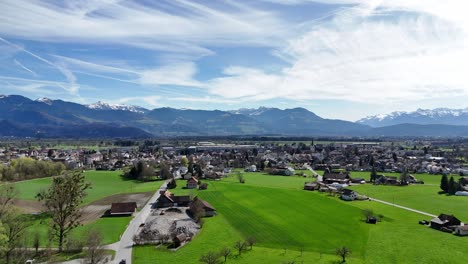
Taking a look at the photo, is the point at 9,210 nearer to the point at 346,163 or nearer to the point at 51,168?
the point at 51,168

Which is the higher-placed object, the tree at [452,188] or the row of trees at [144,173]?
the tree at [452,188]

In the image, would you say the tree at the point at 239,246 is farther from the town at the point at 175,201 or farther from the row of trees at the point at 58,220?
the row of trees at the point at 58,220

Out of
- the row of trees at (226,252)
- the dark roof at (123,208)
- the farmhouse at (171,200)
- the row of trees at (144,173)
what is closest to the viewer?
the row of trees at (226,252)

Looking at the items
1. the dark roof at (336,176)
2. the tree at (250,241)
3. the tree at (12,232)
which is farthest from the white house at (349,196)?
the tree at (12,232)

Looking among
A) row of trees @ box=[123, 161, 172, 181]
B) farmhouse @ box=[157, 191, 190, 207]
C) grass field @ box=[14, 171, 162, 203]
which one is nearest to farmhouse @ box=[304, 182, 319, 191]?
farmhouse @ box=[157, 191, 190, 207]

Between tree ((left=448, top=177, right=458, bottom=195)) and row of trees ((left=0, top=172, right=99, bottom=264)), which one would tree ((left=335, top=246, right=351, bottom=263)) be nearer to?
row of trees ((left=0, top=172, right=99, bottom=264))

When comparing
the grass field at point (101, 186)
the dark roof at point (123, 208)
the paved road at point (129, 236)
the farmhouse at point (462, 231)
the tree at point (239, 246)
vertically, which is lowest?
the grass field at point (101, 186)

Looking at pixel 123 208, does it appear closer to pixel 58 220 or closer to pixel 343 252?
pixel 58 220
